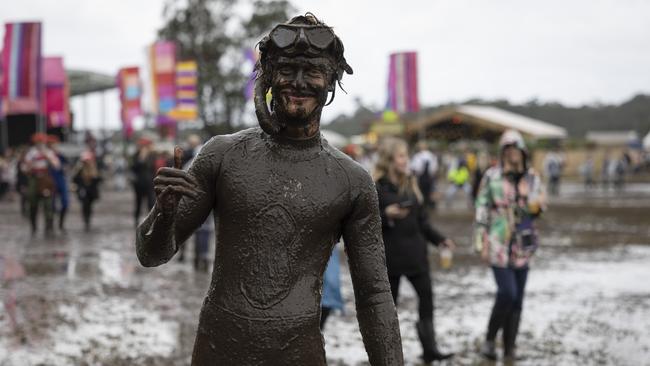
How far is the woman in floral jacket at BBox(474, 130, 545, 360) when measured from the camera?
621 centimetres

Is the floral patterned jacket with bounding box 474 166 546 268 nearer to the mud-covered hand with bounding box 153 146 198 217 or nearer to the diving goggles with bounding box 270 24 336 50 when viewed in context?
the diving goggles with bounding box 270 24 336 50

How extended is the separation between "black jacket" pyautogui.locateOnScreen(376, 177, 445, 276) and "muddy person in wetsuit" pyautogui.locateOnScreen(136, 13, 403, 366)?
11.6 ft

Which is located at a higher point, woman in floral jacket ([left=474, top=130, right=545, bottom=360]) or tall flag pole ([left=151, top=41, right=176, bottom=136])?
tall flag pole ([left=151, top=41, right=176, bottom=136])

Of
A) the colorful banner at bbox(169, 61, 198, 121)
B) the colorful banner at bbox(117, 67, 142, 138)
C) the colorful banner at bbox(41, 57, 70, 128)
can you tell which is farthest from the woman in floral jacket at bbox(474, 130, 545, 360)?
the colorful banner at bbox(117, 67, 142, 138)

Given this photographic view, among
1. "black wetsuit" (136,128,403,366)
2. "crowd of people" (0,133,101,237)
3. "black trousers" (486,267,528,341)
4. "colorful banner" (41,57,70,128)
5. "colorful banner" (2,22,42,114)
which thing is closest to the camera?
"black wetsuit" (136,128,403,366)

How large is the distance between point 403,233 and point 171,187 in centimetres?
411

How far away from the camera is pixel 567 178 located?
44.7m

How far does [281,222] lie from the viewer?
7.44ft

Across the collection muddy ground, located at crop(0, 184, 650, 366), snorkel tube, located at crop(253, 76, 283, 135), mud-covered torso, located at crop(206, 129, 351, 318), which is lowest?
muddy ground, located at crop(0, 184, 650, 366)

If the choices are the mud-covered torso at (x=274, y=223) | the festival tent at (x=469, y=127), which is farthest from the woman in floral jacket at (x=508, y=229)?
the festival tent at (x=469, y=127)

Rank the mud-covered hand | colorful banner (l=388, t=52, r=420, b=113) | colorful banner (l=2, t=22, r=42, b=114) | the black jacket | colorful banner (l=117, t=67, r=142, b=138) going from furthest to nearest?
colorful banner (l=117, t=67, r=142, b=138), colorful banner (l=388, t=52, r=420, b=113), colorful banner (l=2, t=22, r=42, b=114), the black jacket, the mud-covered hand

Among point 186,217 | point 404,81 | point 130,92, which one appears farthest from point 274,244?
point 130,92

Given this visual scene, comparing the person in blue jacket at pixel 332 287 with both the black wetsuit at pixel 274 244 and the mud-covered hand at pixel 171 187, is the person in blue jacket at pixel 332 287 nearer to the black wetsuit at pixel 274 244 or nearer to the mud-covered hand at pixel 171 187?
the black wetsuit at pixel 274 244

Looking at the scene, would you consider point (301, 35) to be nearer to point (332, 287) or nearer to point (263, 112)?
point (263, 112)
